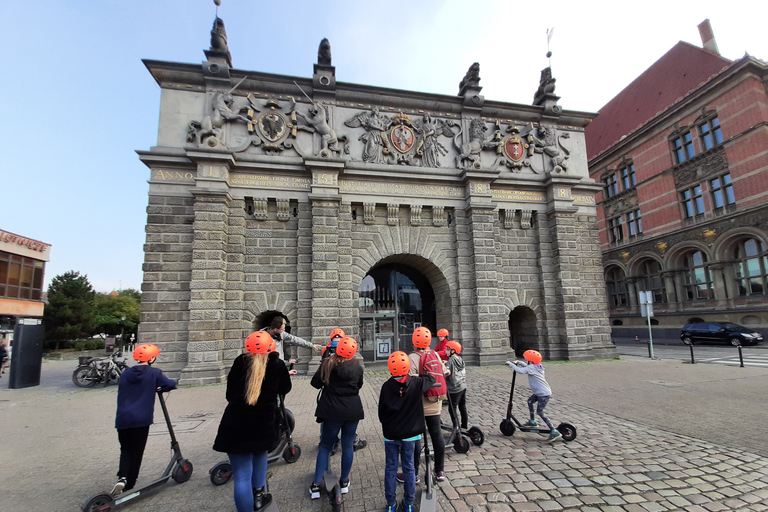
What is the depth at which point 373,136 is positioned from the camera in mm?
14484

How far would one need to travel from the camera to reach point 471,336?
14.0m

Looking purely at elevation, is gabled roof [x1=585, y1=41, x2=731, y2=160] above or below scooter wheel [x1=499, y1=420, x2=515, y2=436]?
above

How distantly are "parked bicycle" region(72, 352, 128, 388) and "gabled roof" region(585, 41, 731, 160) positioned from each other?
3878 centimetres

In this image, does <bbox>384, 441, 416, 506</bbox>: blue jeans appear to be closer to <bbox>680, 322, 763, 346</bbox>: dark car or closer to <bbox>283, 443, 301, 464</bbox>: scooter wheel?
<bbox>283, 443, 301, 464</bbox>: scooter wheel

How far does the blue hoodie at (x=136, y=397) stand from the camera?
3900mm

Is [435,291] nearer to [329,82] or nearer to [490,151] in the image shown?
[490,151]

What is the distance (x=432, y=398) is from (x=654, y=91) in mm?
40181

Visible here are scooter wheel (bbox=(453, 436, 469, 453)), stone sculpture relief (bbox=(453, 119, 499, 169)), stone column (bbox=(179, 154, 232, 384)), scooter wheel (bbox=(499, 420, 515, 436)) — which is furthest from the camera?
stone sculpture relief (bbox=(453, 119, 499, 169))

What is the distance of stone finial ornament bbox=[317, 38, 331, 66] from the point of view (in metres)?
14.3

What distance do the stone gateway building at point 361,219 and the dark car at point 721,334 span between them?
10.9 metres

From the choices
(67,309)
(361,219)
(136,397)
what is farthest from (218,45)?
(67,309)

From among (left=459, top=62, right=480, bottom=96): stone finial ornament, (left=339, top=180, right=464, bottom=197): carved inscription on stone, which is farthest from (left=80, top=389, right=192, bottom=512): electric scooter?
(left=459, top=62, right=480, bottom=96): stone finial ornament

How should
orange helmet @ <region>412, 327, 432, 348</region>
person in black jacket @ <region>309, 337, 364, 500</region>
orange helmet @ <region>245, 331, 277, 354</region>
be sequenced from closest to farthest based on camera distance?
orange helmet @ <region>245, 331, 277, 354</region>, person in black jacket @ <region>309, 337, 364, 500</region>, orange helmet @ <region>412, 327, 432, 348</region>

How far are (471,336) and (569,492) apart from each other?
10.1m
